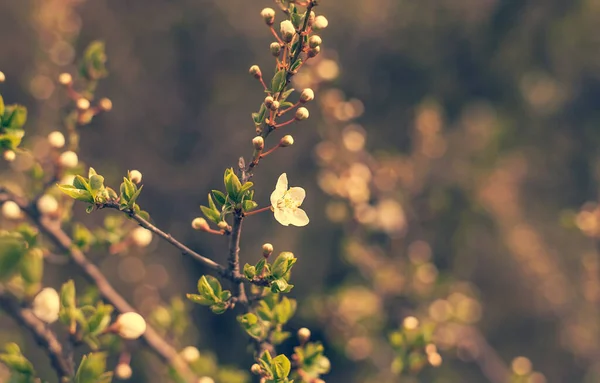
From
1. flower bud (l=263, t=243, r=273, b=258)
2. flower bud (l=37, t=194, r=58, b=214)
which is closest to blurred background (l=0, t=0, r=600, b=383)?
flower bud (l=37, t=194, r=58, b=214)

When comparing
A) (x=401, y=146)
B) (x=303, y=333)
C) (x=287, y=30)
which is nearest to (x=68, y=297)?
(x=303, y=333)

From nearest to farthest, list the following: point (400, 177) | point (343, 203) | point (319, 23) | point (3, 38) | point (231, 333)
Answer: point (319, 23)
point (343, 203)
point (400, 177)
point (231, 333)
point (3, 38)

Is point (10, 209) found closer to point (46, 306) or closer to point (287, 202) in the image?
point (46, 306)

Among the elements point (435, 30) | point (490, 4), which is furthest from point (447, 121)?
point (490, 4)

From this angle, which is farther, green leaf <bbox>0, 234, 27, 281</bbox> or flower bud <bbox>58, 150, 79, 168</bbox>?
flower bud <bbox>58, 150, 79, 168</bbox>

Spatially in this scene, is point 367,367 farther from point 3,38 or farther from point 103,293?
point 3,38

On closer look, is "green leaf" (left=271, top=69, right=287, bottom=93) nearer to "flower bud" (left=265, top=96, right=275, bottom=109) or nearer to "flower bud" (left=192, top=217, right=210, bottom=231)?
"flower bud" (left=265, top=96, right=275, bottom=109)
